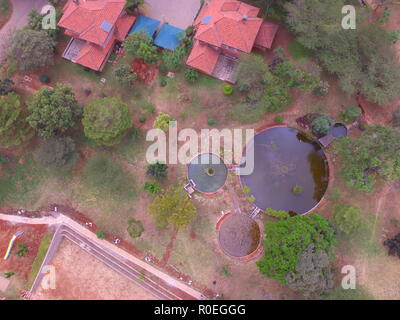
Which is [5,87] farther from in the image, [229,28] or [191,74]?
[229,28]

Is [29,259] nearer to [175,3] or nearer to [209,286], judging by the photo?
[209,286]

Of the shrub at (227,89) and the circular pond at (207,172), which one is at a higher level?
the shrub at (227,89)

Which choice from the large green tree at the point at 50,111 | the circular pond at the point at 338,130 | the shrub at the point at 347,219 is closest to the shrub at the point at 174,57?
the large green tree at the point at 50,111

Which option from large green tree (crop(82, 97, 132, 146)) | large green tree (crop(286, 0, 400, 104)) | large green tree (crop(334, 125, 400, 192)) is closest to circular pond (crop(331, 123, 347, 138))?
large green tree (crop(334, 125, 400, 192))

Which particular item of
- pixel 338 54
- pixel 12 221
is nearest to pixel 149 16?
pixel 338 54

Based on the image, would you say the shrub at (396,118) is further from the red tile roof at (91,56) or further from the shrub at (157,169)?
the red tile roof at (91,56)

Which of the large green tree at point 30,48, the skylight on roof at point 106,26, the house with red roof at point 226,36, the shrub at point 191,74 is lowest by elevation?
the large green tree at point 30,48

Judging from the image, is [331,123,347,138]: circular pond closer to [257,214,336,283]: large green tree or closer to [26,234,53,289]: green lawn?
[257,214,336,283]: large green tree
